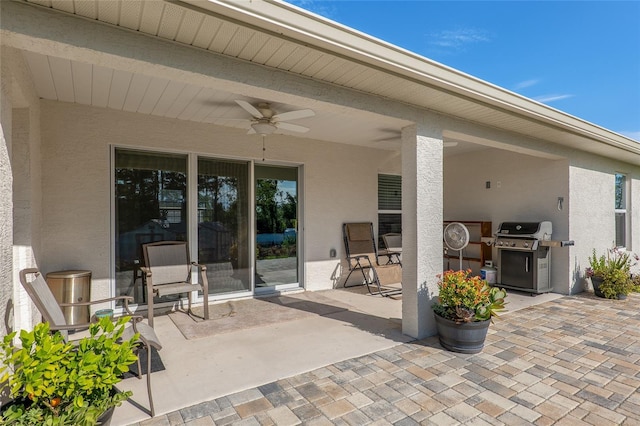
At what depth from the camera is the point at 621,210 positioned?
7.62 meters

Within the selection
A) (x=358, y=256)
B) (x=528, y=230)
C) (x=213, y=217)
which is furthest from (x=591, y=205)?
(x=213, y=217)

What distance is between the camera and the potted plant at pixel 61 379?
1657mm

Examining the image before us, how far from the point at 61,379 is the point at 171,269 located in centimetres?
308

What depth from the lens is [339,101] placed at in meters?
3.37

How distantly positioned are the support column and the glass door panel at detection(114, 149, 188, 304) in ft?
11.2

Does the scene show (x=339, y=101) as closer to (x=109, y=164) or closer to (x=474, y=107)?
(x=474, y=107)

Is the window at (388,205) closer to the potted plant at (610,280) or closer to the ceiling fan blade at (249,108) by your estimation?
the potted plant at (610,280)

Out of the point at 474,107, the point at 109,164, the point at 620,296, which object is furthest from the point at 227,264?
the point at 620,296

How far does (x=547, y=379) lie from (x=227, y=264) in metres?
4.48

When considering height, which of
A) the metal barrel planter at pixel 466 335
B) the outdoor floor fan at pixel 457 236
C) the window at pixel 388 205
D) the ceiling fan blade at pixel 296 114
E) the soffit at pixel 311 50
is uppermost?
the soffit at pixel 311 50

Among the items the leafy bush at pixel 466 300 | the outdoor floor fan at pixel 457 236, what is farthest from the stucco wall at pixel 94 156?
the leafy bush at pixel 466 300

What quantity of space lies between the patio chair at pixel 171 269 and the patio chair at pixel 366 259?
9.48 ft

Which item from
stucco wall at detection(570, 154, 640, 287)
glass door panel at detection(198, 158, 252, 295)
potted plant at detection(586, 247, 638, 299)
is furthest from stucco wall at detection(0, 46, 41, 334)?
potted plant at detection(586, 247, 638, 299)

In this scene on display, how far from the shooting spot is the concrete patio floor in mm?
2396
